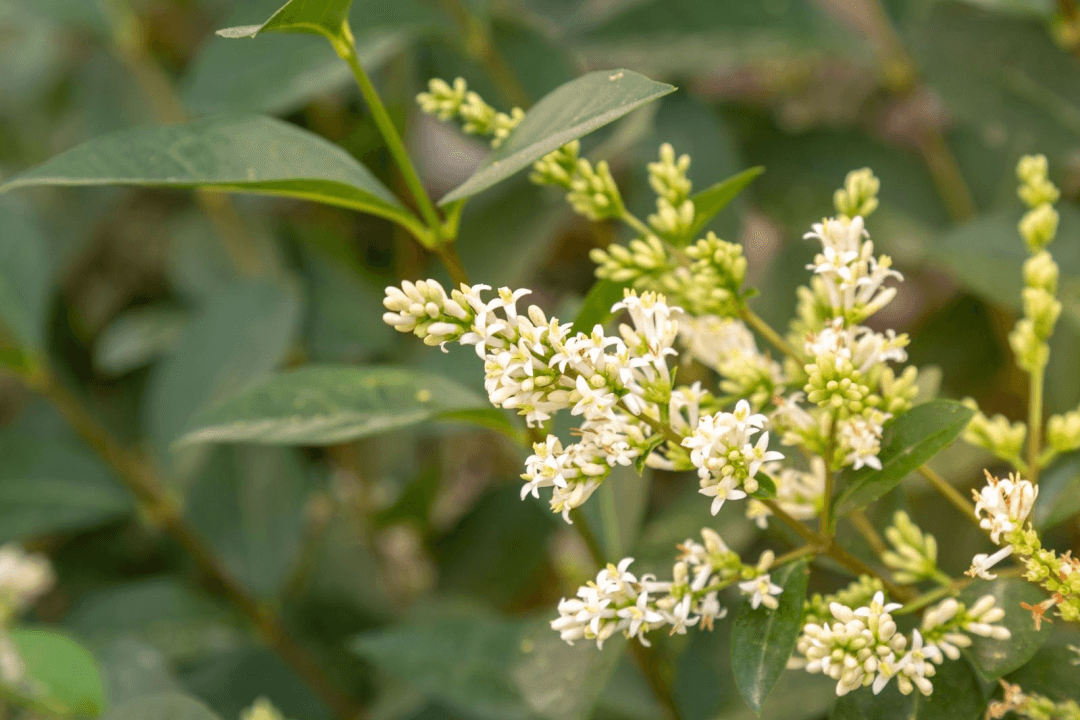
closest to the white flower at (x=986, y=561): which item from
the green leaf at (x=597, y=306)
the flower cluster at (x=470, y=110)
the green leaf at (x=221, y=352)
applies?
the green leaf at (x=597, y=306)

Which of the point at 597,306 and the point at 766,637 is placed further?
the point at 597,306

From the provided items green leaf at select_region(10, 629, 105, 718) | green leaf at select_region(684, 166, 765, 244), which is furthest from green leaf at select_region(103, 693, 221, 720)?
green leaf at select_region(684, 166, 765, 244)

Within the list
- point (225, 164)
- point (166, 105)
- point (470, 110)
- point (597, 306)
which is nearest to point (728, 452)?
point (597, 306)

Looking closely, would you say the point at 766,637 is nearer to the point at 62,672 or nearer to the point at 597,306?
the point at 597,306

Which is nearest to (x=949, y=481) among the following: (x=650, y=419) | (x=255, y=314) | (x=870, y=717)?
(x=870, y=717)

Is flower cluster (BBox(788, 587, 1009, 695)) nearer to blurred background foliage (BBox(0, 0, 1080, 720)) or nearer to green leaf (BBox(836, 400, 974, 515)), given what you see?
green leaf (BBox(836, 400, 974, 515))

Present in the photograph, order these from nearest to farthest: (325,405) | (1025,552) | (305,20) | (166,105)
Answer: (1025,552) → (305,20) → (325,405) → (166,105)

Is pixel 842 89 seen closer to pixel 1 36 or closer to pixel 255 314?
pixel 255 314
